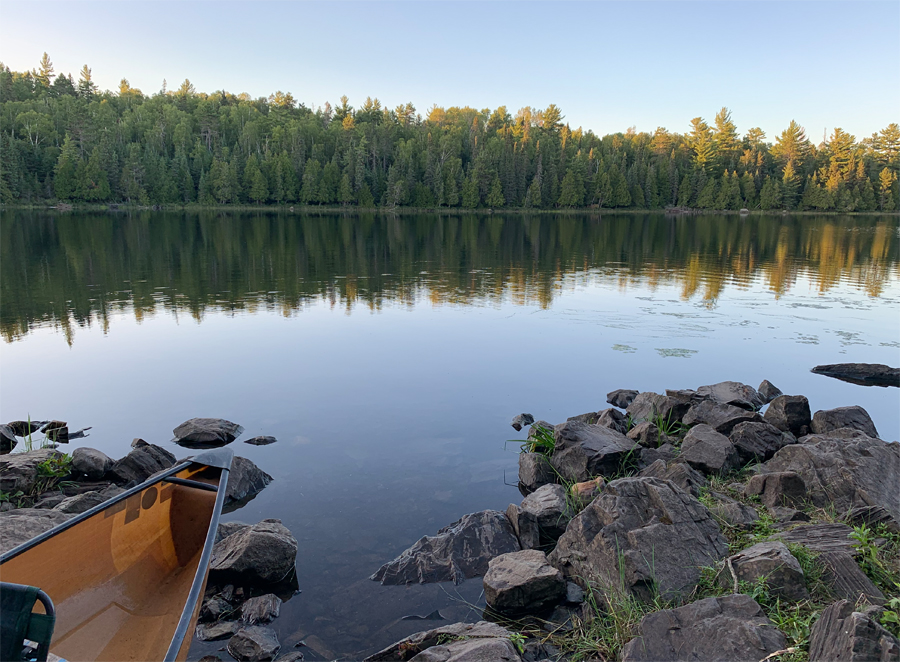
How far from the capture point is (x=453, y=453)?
10.2m

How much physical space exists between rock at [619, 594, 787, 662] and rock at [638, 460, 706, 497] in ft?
9.33

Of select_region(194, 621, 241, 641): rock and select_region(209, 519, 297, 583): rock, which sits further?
select_region(209, 519, 297, 583): rock

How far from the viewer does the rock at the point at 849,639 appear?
3.72 metres

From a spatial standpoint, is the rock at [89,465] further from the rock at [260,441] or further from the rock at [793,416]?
the rock at [793,416]

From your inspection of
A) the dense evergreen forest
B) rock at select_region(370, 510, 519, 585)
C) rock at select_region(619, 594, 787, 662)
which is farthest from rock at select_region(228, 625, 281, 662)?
the dense evergreen forest

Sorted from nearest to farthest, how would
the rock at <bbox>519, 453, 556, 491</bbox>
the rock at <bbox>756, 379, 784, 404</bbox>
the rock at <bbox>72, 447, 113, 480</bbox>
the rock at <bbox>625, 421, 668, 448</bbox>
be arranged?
the rock at <bbox>72, 447, 113, 480</bbox>, the rock at <bbox>519, 453, 556, 491</bbox>, the rock at <bbox>625, 421, 668, 448</bbox>, the rock at <bbox>756, 379, 784, 404</bbox>

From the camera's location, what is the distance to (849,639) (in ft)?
12.6

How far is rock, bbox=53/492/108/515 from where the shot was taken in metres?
7.61

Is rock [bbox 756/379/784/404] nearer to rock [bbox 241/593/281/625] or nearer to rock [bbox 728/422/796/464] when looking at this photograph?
rock [bbox 728/422/796/464]

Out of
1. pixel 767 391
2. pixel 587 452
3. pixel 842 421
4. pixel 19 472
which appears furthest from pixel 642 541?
pixel 767 391

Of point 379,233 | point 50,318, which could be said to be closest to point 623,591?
point 50,318

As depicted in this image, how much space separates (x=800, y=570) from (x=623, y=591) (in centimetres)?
→ 151

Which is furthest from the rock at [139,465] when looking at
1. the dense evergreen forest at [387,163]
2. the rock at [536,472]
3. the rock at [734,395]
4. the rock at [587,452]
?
the dense evergreen forest at [387,163]

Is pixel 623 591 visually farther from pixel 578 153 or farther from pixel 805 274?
pixel 578 153
